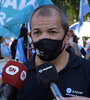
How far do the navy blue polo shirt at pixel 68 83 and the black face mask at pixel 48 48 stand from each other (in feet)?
0.47

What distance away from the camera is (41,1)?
422cm

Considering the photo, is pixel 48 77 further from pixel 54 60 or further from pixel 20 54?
pixel 20 54

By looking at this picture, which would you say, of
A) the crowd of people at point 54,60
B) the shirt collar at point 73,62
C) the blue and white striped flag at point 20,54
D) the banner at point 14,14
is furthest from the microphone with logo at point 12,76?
the blue and white striped flag at point 20,54

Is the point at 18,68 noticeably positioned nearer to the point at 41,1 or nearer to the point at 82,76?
the point at 82,76

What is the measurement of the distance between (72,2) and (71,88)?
54.5ft

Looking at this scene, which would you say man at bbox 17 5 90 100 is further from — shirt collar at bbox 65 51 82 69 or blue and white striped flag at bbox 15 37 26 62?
blue and white striped flag at bbox 15 37 26 62

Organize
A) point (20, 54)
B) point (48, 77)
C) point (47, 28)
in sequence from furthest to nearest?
point (20, 54), point (47, 28), point (48, 77)

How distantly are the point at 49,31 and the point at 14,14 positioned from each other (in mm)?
2187

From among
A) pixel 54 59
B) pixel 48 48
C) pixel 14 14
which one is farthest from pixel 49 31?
pixel 14 14

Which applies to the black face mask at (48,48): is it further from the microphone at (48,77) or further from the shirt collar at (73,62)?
the microphone at (48,77)

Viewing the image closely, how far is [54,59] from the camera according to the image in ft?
6.53

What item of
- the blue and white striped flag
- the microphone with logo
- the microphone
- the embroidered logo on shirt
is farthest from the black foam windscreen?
the blue and white striped flag

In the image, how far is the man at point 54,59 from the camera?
1863 millimetres

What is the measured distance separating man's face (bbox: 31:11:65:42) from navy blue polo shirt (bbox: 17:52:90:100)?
259 millimetres
